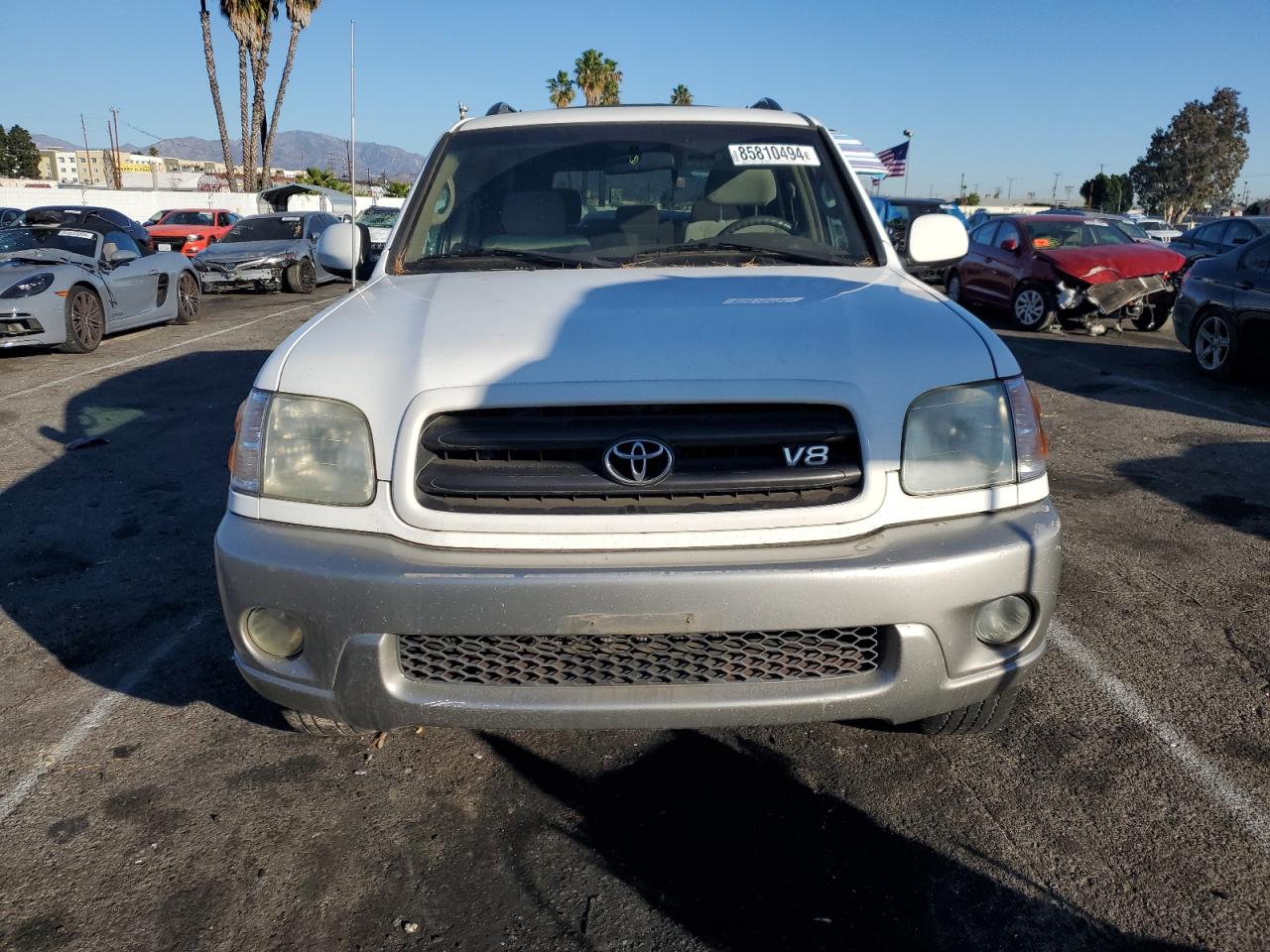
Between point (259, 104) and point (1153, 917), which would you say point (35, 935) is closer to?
point (1153, 917)

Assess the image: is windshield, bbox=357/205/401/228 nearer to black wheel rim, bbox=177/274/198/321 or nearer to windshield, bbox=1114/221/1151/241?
black wheel rim, bbox=177/274/198/321

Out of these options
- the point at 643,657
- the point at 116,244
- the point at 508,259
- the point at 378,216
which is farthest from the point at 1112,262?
the point at 378,216

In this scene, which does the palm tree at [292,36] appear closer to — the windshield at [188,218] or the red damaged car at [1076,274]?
the windshield at [188,218]

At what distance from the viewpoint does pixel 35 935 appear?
2.19 m

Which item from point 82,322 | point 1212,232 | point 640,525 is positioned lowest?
point 82,322

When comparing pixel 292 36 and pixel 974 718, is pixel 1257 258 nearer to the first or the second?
pixel 974 718

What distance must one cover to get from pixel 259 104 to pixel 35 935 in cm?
3589

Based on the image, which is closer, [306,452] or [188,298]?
[306,452]

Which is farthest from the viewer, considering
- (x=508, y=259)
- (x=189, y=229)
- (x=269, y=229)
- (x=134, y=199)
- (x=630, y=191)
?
(x=134, y=199)

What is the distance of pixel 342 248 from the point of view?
3.80 metres

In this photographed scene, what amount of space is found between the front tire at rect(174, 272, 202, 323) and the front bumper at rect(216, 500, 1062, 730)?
12096 millimetres

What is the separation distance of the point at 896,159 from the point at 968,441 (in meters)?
28.8

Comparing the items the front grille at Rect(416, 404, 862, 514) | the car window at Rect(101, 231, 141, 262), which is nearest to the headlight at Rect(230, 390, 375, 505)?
the front grille at Rect(416, 404, 862, 514)

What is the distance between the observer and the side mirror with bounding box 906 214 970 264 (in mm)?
3594
